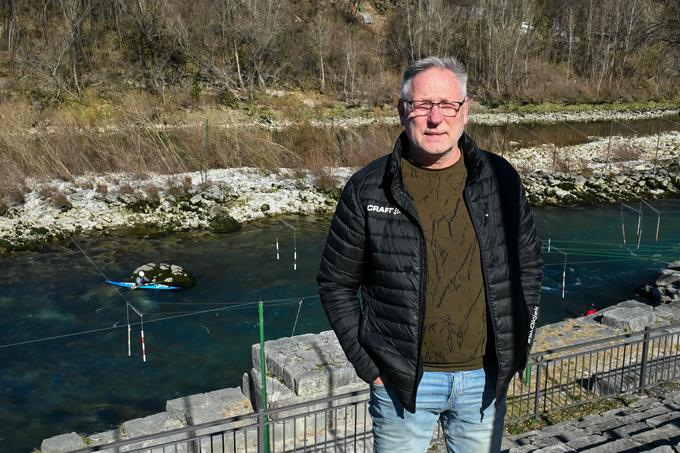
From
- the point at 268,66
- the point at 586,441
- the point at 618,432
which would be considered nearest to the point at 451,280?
the point at 586,441

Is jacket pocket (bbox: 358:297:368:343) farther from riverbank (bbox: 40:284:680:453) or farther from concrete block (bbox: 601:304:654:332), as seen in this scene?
concrete block (bbox: 601:304:654:332)

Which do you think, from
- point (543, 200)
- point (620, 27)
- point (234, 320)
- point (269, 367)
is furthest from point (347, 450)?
point (620, 27)

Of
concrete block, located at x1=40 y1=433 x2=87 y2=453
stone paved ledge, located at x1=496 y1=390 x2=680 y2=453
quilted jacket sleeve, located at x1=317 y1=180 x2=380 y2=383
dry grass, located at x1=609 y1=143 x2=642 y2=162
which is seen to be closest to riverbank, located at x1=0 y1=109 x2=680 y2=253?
dry grass, located at x1=609 y1=143 x2=642 y2=162

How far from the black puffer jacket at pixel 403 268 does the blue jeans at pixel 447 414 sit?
7 centimetres

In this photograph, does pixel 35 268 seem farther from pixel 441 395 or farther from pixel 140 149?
pixel 441 395

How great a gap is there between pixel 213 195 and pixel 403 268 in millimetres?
17688

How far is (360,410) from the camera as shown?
751 centimetres

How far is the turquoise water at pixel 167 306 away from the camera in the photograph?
10.3m

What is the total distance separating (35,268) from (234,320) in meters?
5.28

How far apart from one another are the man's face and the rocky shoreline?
15.4m

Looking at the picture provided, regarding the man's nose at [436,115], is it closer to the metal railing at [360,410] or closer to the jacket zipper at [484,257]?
the jacket zipper at [484,257]

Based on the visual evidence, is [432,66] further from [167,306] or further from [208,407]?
[167,306]

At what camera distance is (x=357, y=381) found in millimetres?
7426

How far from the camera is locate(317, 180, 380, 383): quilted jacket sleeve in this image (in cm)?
310
